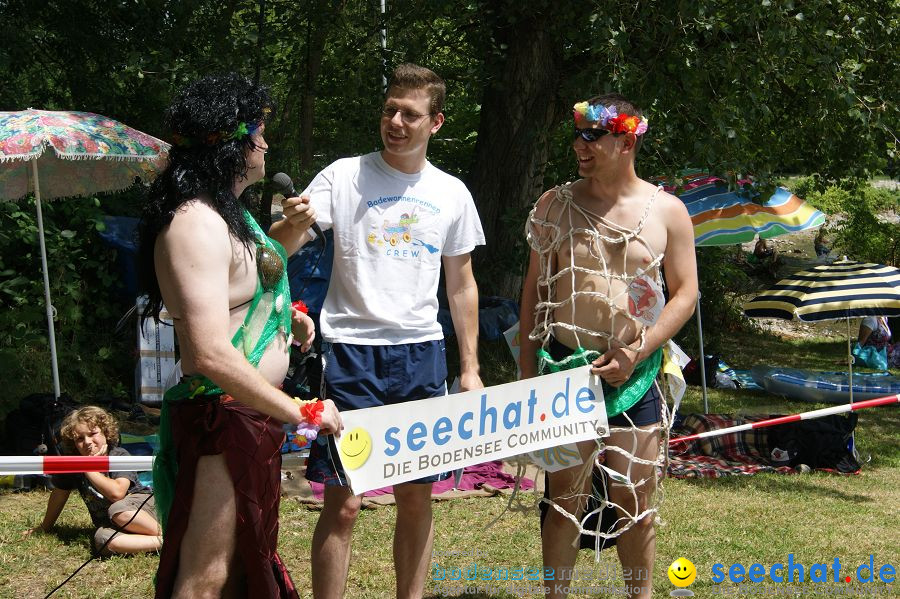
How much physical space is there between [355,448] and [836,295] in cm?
537

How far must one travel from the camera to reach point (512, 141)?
933 cm

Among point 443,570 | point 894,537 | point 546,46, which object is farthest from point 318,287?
point 894,537

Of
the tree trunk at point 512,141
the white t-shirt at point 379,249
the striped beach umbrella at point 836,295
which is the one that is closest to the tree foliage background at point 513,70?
the tree trunk at point 512,141

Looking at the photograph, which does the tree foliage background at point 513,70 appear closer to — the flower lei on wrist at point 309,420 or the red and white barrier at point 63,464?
the red and white barrier at point 63,464

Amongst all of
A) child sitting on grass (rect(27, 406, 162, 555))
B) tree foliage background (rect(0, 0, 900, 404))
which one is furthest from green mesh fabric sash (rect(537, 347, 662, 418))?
tree foliage background (rect(0, 0, 900, 404))

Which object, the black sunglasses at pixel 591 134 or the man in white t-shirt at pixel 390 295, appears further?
the black sunglasses at pixel 591 134

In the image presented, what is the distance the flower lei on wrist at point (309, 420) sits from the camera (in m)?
2.62

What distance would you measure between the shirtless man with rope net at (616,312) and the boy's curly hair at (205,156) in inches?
54.3

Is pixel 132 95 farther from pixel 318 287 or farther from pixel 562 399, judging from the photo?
pixel 562 399

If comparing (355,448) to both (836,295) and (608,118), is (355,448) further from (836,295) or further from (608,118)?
(836,295)

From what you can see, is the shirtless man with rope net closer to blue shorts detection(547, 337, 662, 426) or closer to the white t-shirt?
blue shorts detection(547, 337, 662, 426)

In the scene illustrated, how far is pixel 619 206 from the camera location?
3.54 meters

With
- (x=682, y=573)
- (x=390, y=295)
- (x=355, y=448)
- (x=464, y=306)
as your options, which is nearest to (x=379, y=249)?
(x=390, y=295)

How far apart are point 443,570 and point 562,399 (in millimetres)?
1473
